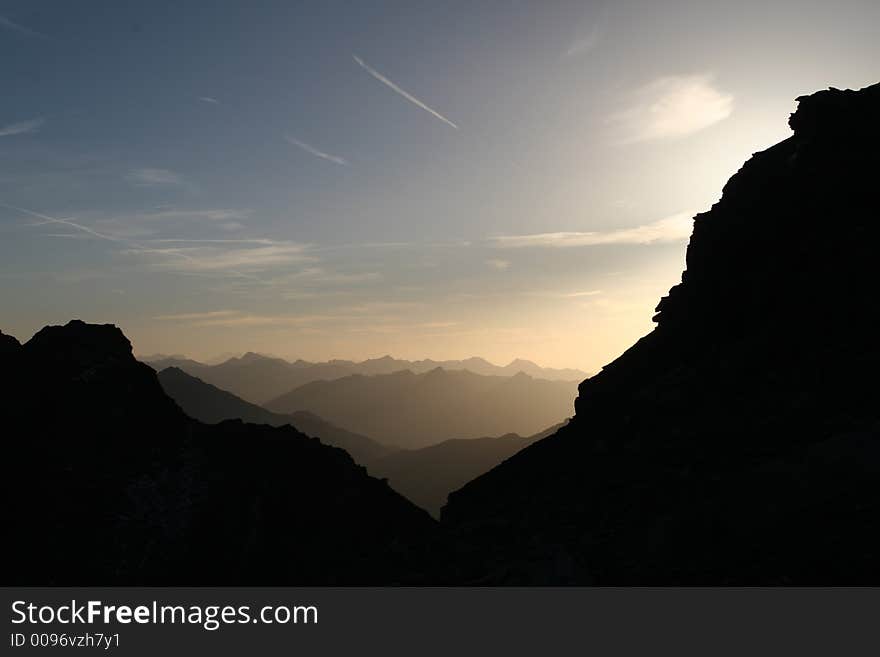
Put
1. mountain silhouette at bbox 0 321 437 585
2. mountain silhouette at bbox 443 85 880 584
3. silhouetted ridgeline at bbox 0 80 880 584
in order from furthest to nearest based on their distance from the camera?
mountain silhouette at bbox 0 321 437 585, silhouetted ridgeline at bbox 0 80 880 584, mountain silhouette at bbox 443 85 880 584

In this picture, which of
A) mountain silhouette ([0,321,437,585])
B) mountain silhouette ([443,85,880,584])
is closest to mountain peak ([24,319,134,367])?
mountain silhouette ([0,321,437,585])

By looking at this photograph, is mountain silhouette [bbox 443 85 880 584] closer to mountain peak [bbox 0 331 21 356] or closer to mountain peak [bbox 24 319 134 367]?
mountain peak [bbox 24 319 134 367]

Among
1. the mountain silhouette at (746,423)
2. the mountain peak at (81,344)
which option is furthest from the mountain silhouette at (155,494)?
the mountain silhouette at (746,423)

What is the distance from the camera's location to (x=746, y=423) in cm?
2686

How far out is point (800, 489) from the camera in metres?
21.5

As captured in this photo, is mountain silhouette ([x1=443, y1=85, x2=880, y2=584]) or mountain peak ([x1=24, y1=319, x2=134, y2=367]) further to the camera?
mountain peak ([x1=24, y1=319, x2=134, y2=367])

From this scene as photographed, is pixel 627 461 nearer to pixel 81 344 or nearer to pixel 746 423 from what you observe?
pixel 746 423

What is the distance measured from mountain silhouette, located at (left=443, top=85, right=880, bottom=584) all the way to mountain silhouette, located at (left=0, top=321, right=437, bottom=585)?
7.60 meters

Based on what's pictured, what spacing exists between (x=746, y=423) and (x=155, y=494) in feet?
114

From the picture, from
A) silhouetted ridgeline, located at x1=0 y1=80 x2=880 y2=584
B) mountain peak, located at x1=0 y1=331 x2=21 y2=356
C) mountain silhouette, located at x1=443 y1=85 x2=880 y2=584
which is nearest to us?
mountain silhouette, located at x1=443 y1=85 x2=880 y2=584

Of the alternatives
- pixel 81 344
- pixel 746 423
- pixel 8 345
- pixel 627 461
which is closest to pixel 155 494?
pixel 81 344

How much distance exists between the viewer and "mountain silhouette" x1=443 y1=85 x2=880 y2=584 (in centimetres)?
2097
